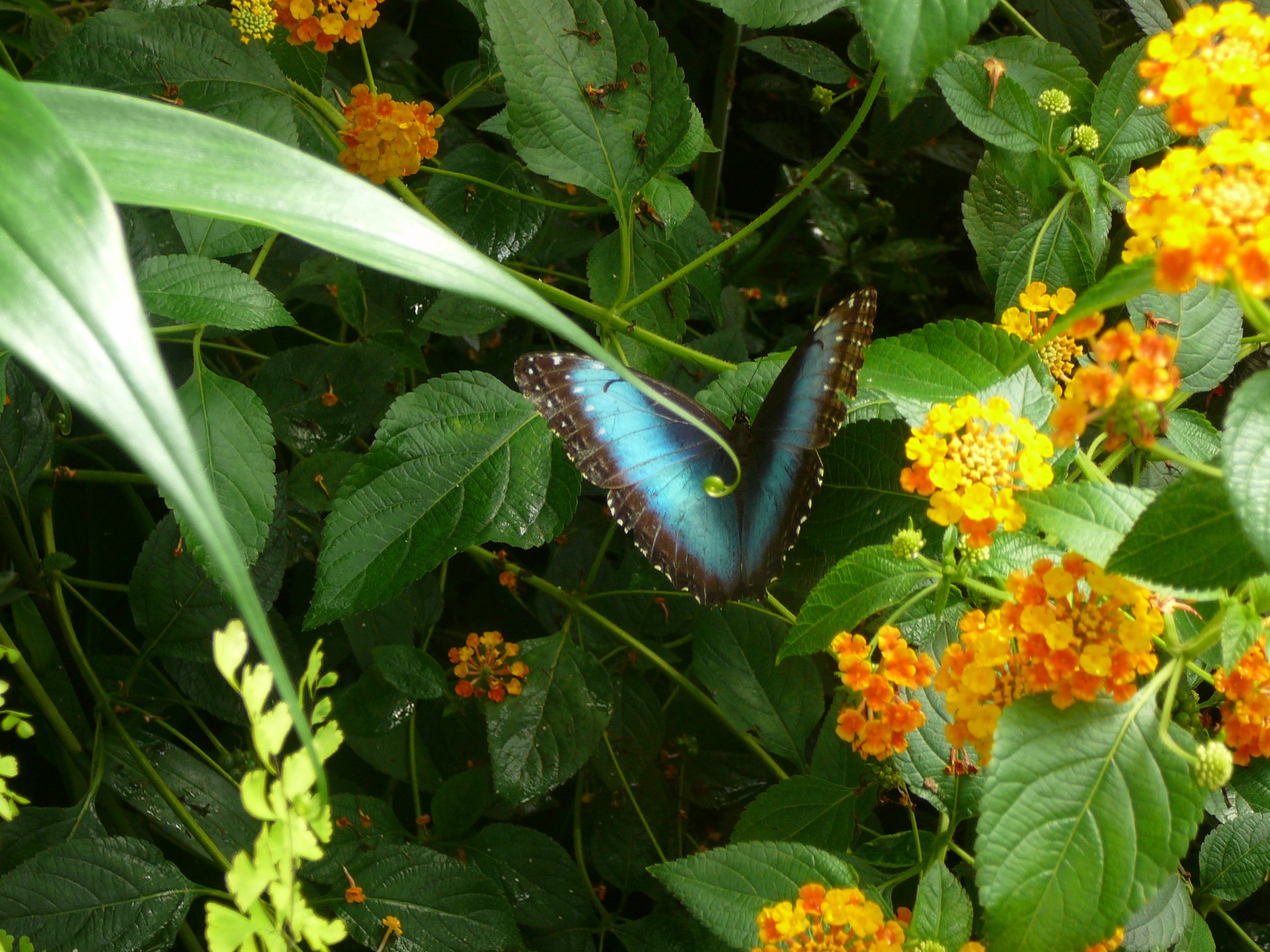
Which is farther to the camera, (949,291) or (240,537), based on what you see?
(949,291)

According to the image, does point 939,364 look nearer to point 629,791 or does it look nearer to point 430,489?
Answer: point 430,489

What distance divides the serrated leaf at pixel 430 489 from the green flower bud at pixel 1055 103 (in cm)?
61

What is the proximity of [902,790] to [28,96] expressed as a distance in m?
0.80

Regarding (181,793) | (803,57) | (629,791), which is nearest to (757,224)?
(803,57)

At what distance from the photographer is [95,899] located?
911 mm

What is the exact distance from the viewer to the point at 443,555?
85 cm

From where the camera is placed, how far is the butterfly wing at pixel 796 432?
0.86m

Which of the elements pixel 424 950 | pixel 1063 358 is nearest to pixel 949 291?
pixel 1063 358

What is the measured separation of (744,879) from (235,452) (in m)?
0.56

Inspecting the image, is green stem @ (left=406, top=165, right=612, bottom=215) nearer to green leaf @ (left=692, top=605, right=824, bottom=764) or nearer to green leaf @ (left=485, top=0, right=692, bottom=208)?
green leaf @ (left=485, top=0, right=692, bottom=208)

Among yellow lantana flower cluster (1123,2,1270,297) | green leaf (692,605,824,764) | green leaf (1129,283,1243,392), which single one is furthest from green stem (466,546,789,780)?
yellow lantana flower cluster (1123,2,1270,297)

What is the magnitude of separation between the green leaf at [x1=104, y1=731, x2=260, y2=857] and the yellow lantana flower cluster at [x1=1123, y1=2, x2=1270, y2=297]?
989 millimetres

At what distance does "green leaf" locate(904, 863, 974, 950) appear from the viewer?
71cm

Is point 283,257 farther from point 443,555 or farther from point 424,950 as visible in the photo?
point 424,950
